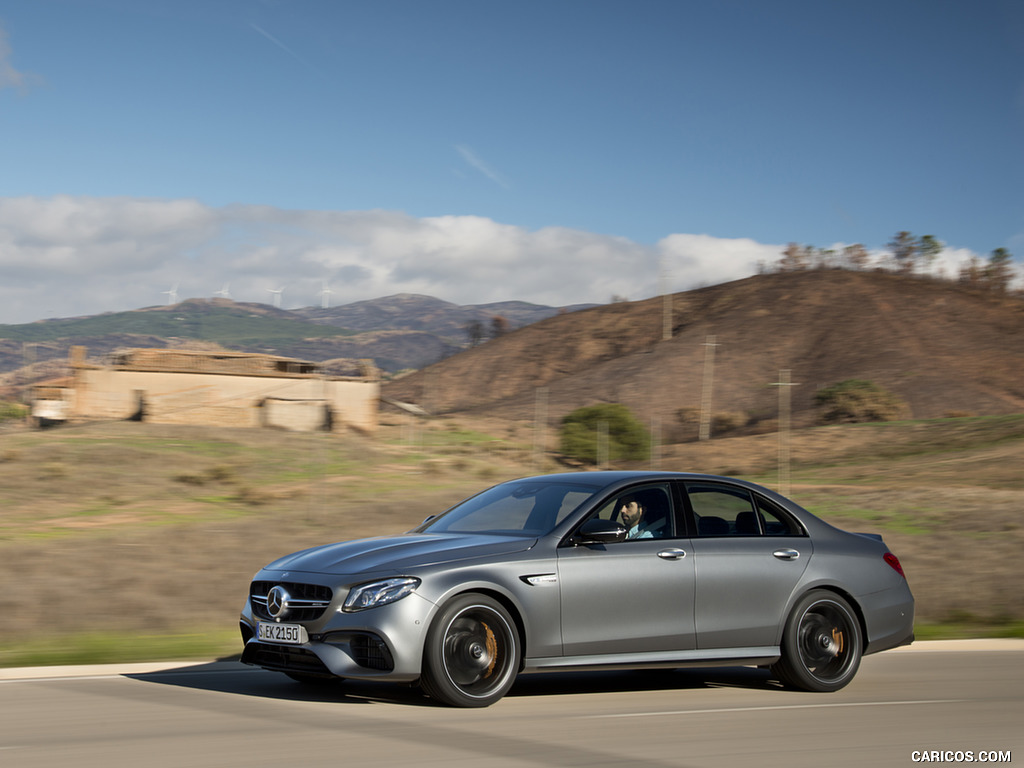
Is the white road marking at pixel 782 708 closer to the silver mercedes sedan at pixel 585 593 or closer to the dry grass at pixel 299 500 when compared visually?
the silver mercedes sedan at pixel 585 593

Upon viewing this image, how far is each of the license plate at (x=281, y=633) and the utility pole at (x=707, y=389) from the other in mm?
68619

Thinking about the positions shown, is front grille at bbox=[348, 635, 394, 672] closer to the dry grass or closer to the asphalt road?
the asphalt road

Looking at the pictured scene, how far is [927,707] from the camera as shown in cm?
783

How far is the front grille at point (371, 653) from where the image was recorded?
7.02 meters

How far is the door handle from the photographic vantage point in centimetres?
810

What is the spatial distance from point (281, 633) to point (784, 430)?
6523 cm

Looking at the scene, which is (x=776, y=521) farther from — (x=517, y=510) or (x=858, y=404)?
(x=858, y=404)

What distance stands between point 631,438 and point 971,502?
2975cm

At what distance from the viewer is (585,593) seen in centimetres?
770

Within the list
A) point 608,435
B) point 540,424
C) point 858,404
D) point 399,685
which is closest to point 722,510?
point 399,685

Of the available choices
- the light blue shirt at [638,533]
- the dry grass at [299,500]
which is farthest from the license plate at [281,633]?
the dry grass at [299,500]

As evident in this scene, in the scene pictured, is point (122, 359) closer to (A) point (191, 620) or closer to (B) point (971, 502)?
(B) point (971, 502)

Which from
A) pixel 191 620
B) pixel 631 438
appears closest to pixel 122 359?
pixel 631 438

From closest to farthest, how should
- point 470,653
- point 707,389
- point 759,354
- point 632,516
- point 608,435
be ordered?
point 470,653, point 632,516, point 608,435, point 707,389, point 759,354
